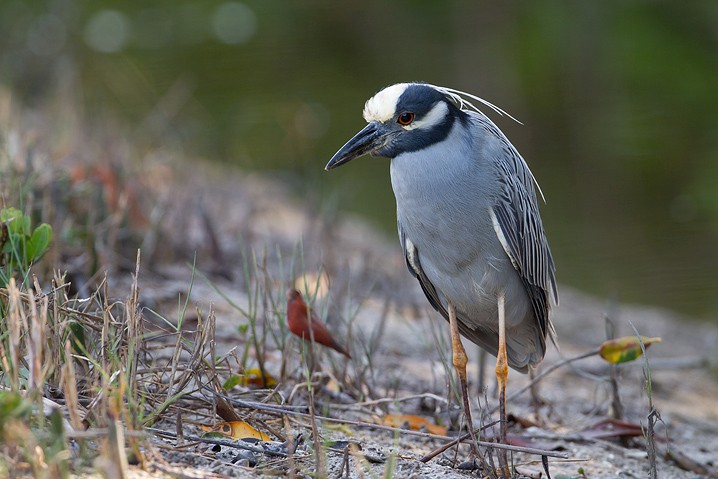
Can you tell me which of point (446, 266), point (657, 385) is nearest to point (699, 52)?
point (657, 385)

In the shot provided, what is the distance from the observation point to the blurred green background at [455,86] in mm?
8828

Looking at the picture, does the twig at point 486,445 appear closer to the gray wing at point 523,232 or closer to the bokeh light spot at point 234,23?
the gray wing at point 523,232

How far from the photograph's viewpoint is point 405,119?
364 cm

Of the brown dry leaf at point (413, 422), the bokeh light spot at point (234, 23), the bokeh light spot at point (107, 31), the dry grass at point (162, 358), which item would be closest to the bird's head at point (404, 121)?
the dry grass at point (162, 358)

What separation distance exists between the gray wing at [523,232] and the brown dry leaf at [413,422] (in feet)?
2.05

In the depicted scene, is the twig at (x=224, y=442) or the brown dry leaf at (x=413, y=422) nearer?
the twig at (x=224, y=442)

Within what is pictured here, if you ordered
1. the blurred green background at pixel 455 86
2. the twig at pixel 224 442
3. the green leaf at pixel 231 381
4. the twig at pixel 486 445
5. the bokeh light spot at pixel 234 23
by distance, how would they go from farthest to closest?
1. the bokeh light spot at pixel 234 23
2. the blurred green background at pixel 455 86
3. the green leaf at pixel 231 381
4. the twig at pixel 486 445
5. the twig at pixel 224 442

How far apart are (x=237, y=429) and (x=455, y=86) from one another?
10932 mm

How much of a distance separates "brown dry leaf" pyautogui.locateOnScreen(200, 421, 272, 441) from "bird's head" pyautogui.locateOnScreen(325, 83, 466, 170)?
102 centimetres

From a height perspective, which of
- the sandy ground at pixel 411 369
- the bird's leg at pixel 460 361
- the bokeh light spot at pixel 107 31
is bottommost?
the sandy ground at pixel 411 369

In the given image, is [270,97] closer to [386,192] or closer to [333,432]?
[386,192]

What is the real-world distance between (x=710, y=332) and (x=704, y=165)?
4.32 meters

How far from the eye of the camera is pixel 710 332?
22.0ft

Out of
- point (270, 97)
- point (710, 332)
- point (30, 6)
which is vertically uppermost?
point (30, 6)
